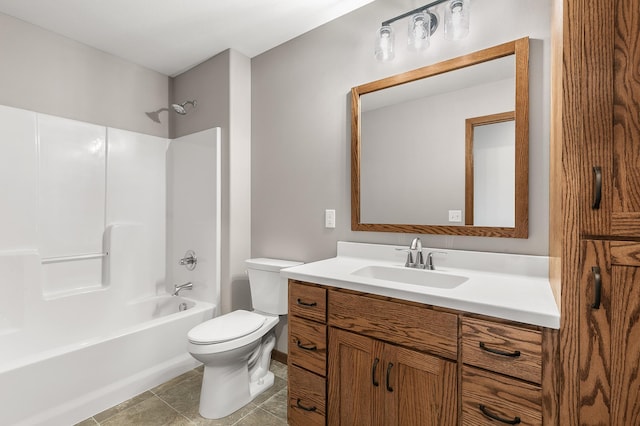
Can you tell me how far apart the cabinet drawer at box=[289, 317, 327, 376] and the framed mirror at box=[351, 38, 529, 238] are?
0.69 metres

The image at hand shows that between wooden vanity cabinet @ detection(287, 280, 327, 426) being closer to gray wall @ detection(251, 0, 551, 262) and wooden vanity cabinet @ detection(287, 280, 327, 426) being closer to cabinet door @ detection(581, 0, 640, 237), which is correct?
gray wall @ detection(251, 0, 551, 262)

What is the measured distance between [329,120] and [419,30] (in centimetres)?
72

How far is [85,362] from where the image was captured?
1.73 meters

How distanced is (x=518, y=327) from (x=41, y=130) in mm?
2951

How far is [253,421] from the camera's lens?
1.72m

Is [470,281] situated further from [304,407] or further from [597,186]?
[304,407]

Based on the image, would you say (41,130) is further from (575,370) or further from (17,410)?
(575,370)

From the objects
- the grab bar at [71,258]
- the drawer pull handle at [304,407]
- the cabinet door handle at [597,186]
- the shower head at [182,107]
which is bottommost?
the drawer pull handle at [304,407]

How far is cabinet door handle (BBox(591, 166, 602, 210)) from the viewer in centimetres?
84

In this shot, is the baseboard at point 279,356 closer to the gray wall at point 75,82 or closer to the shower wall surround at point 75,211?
the shower wall surround at point 75,211

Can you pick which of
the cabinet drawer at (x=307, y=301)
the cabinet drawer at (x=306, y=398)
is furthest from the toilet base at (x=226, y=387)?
the cabinet drawer at (x=307, y=301)

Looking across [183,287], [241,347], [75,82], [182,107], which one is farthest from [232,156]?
[241,347]

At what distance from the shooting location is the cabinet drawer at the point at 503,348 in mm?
932

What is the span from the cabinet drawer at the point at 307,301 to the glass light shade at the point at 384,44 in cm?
132
